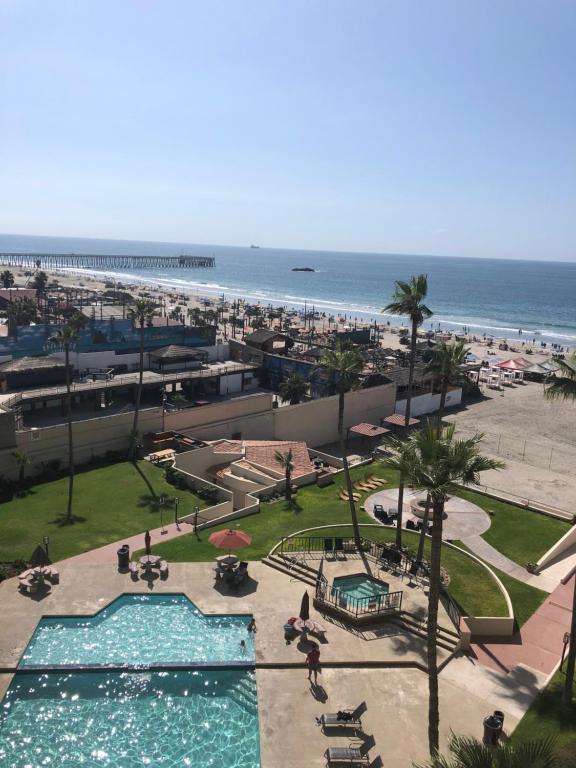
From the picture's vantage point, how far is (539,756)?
8.23m

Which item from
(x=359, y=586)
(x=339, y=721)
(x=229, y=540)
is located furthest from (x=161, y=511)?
(x=339, y=721)

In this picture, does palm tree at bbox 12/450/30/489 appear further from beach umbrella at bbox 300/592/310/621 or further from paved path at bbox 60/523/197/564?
beach umbrella at bbox 300/592/310/621

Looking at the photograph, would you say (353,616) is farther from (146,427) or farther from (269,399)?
(269,399)

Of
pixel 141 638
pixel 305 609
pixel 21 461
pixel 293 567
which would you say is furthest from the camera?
pixel 21 461

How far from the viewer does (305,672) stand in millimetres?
17891

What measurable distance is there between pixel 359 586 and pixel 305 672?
5370 millimetres

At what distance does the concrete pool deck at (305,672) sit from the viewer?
1538 centimetres

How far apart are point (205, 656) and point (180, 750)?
3633 millimetres

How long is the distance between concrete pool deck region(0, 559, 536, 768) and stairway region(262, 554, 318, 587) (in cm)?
36

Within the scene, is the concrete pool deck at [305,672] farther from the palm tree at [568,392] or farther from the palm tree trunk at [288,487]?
the palm tree trunk at [288,487]

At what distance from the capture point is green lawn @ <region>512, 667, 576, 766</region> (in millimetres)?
15453

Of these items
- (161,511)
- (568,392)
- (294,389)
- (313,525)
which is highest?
(568,392)

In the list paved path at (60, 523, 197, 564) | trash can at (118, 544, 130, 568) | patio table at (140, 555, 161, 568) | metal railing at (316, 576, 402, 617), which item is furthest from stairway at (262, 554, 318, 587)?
trash can at (118, 544, 130, 568)

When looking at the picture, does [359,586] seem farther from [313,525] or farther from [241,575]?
[313,525]
